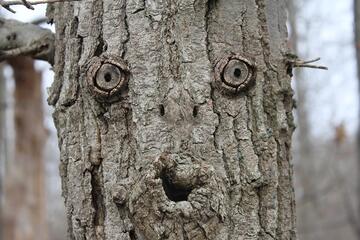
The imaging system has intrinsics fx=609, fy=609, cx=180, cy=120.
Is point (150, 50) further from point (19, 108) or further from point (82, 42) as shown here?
point (19, 108)

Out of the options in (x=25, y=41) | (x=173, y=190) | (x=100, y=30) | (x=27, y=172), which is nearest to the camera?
(x=173, y=190)

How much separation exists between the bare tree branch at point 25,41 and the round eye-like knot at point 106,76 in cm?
39

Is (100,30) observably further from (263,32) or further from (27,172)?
(27,172)

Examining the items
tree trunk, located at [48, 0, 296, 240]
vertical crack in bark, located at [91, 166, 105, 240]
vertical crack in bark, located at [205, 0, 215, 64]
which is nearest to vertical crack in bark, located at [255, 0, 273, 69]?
tree trunk, located at [48, 0, 296, 240]

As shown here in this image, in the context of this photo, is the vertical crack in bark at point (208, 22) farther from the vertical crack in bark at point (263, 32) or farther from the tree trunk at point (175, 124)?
the vertical crack in bark at point (263, 32)

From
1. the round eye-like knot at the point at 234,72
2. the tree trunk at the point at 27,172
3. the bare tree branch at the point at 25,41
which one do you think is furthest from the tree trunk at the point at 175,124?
the tree trunk at the point at 27,172

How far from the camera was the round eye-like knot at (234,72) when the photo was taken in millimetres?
1350

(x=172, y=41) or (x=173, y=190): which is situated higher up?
(x=172, y=41)

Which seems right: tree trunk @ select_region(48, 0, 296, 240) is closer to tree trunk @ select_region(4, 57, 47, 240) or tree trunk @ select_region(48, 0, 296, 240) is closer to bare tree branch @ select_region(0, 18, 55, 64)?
bare tree branch @ select_region(0, 18, 55, 64)

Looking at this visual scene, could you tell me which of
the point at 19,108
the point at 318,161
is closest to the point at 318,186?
the point at 318,161

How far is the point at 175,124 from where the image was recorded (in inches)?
52.6

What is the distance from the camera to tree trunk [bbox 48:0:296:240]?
1299 millimetres

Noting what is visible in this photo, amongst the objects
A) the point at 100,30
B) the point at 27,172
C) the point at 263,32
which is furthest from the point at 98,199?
the point at 27,172

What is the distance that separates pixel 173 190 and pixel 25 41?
2.39 ft
